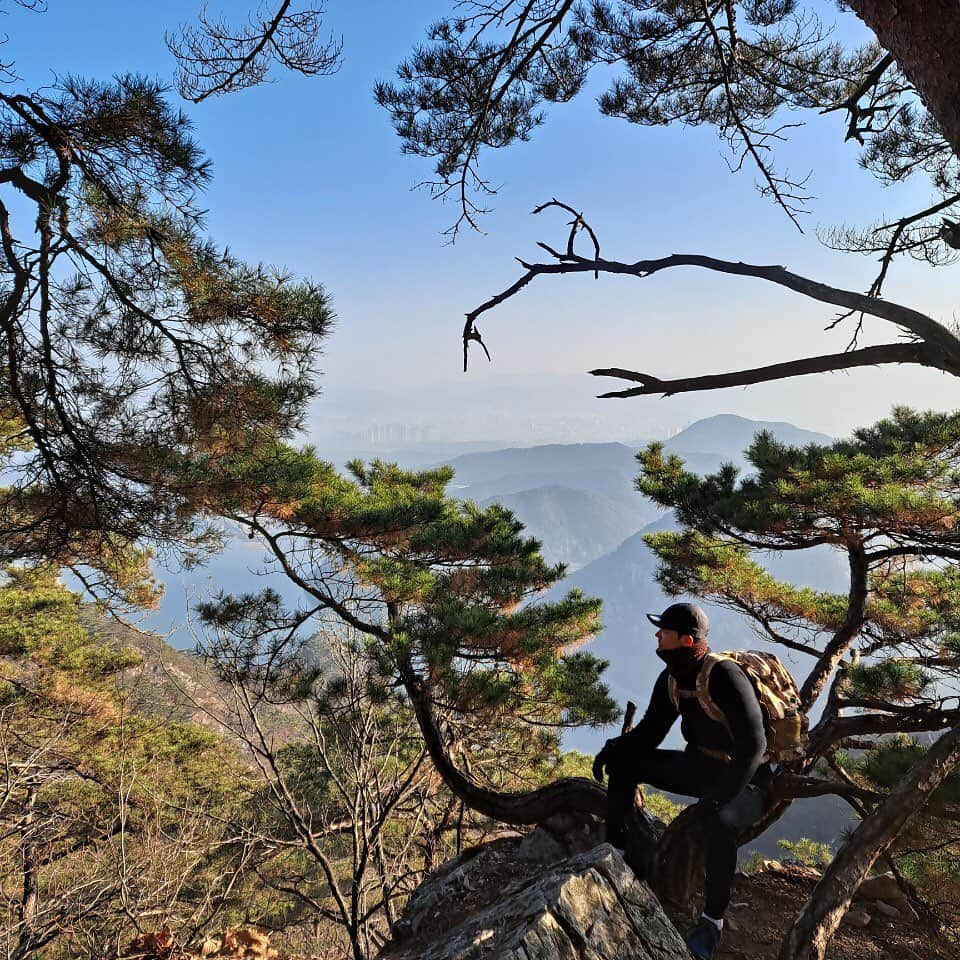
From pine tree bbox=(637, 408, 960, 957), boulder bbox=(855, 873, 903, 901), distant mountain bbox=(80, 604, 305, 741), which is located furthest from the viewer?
distant mountain bbox=(80, 604, 305, 741)

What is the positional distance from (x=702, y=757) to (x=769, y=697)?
36 centimetres

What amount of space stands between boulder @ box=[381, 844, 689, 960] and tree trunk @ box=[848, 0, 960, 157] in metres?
2.28

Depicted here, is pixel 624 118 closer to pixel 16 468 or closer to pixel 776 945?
pixel 16 468

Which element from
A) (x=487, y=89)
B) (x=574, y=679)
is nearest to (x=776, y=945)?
(x=574, y=679)

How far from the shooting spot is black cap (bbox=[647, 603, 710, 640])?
2.22 metres

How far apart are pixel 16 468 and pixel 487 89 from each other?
3.21m

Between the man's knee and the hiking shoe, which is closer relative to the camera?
the hiking shoe

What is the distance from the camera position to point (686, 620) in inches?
87.3

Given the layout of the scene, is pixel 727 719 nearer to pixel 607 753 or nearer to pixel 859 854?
pixel 859 854

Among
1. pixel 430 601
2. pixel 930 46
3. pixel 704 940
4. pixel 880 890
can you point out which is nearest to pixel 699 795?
pixel 704 940

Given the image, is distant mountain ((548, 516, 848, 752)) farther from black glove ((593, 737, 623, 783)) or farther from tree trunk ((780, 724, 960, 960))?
tree trunk ((780, 724, 960, 960))

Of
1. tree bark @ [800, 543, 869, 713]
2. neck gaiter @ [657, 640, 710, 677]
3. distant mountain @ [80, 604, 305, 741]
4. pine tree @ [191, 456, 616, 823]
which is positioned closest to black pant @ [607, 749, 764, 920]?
neck gaiter @ [657, 640, 710, 677]

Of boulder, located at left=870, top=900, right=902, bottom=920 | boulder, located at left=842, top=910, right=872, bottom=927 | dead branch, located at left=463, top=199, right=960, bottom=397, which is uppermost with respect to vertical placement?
dead branch, located at left=463, top=199, right=960, bottom=397

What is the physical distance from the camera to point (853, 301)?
5.88 ft
